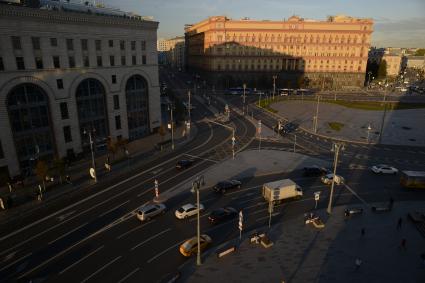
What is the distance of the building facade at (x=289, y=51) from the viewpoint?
503 feet

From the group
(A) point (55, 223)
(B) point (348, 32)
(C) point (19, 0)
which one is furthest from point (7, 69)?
(B) point (348, 32)

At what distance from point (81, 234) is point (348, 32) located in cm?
16258

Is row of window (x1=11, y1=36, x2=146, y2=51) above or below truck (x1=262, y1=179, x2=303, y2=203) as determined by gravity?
above

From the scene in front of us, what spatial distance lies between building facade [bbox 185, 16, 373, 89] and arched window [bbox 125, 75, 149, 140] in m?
94.1

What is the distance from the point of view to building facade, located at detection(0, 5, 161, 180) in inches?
1839

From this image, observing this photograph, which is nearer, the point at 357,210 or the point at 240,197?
the point at 357,210

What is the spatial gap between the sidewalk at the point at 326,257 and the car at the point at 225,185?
419 inches

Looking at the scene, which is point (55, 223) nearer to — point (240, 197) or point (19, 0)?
point (240, 197)

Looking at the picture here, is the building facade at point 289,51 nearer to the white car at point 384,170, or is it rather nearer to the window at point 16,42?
the white car at point 384,170

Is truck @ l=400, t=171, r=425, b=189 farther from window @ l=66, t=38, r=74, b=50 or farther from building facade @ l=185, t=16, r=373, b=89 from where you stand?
building facade @ l=185, t=16, r=373, b=89

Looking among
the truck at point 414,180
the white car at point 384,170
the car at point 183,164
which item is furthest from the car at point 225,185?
the truck at point 414,180

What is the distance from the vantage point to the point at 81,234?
34.3 m

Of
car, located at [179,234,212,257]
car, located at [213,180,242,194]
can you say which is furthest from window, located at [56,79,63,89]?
car, located at [179,234,212,257]

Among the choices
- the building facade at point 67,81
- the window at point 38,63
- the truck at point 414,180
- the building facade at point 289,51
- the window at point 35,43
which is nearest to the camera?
the truck at point 414,180
